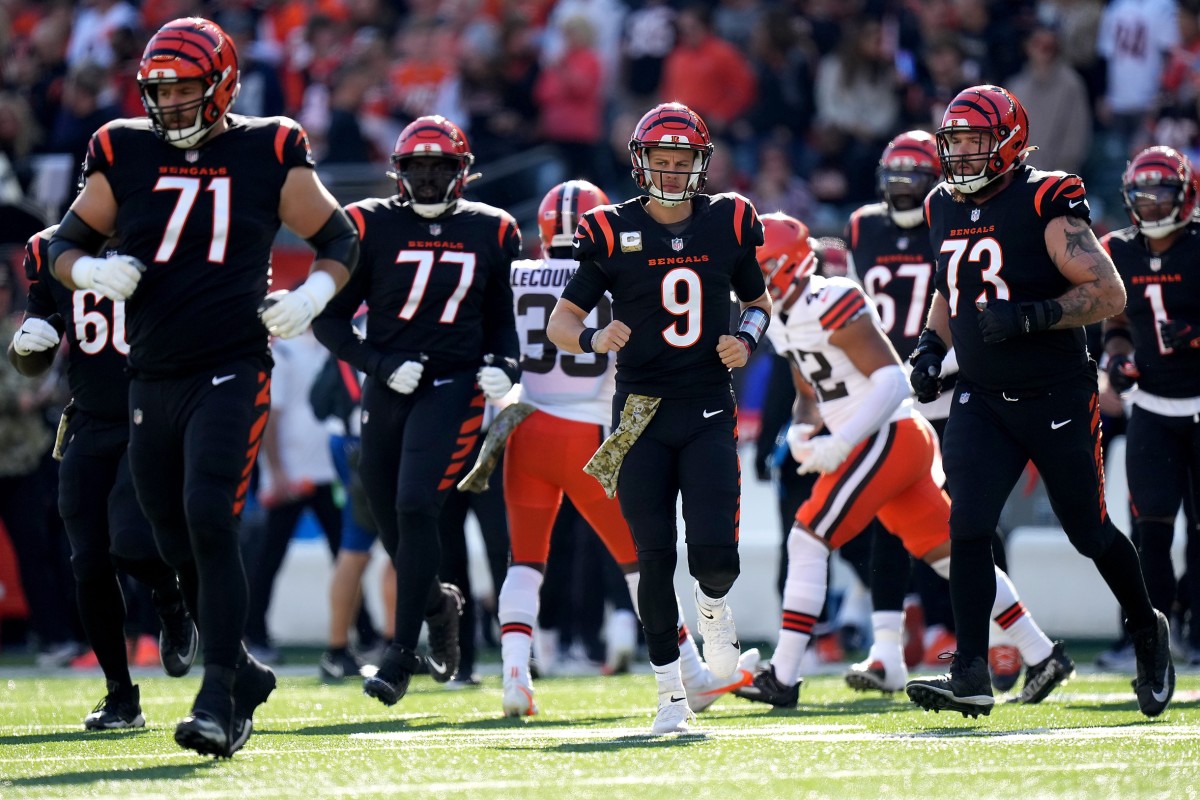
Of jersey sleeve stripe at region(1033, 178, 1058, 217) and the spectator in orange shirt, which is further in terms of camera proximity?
the spectator in orange shirt

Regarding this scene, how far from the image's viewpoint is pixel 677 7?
547 inches

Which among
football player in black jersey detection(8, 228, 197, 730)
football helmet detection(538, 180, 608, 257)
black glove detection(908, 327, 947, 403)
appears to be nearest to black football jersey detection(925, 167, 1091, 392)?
black glove detection(908, 327, 947, 403)

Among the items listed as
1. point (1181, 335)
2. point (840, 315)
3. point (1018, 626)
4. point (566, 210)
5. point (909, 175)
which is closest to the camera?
point (1018, 626)

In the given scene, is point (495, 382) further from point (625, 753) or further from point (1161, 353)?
point (1161, 353)

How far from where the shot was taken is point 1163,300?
7.62 metres

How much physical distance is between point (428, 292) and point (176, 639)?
61.2 inches

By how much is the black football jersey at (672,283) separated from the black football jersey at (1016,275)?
2.36 feet

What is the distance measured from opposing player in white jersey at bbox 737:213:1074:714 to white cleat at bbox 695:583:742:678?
2.03 ft

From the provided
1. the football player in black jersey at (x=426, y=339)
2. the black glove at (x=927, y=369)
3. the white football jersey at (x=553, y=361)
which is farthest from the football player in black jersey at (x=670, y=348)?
the white football jersey at (x=553, y=361)

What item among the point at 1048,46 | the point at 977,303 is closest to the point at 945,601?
the point at 977,303

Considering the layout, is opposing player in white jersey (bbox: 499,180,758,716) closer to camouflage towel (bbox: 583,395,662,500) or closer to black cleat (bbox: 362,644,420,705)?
black cleat (bbox: 362,644,420,705)

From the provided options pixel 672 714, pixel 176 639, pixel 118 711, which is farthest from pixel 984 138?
pixel 118 711

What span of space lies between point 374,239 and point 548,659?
2.97m

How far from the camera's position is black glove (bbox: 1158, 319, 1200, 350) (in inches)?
298
